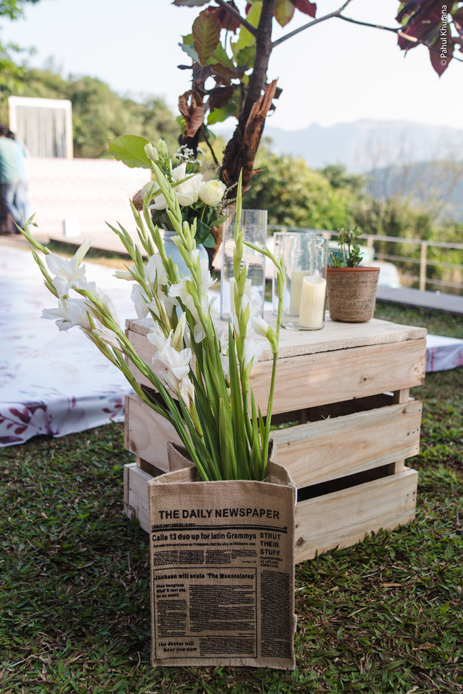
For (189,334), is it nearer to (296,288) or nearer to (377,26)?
(296,288)

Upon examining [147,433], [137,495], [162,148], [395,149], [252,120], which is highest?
[395,149]

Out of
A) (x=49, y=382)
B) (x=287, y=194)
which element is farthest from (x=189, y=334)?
(x=287, y=194)

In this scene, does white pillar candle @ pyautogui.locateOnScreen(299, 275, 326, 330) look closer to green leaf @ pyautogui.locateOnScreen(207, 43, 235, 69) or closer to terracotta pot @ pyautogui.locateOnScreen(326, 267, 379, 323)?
terracotta pot @ pyautogui.locateOnScreen(326, 267, 379, 323)

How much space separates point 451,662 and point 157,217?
1.08 m

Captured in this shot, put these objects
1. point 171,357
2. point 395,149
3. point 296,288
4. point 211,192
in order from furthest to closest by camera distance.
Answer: point 395,149 < point 296,288 < point 211,192 < point 171,357

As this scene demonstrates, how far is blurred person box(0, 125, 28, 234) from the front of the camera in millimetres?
7072

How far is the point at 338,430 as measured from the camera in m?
1.39

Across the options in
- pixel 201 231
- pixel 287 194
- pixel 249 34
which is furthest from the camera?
pixel 287 194

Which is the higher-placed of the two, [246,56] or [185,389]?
[246,56]

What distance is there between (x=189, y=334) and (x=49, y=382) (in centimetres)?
148

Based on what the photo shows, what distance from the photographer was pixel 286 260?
1.46m

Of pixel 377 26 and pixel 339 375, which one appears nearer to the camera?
pixel 339 375

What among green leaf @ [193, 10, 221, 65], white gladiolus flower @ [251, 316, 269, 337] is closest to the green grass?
white gladiolus flower @ [251, 316, 269, 337]

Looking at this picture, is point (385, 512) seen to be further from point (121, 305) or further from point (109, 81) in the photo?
point (109, 81)
